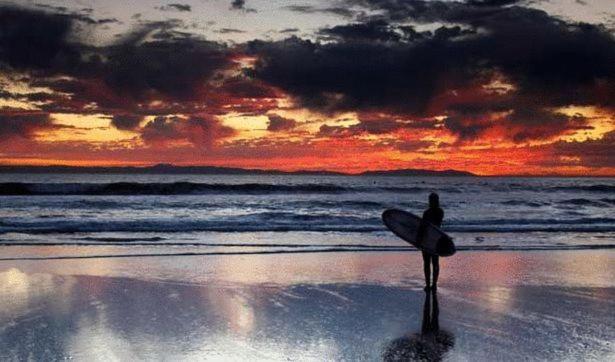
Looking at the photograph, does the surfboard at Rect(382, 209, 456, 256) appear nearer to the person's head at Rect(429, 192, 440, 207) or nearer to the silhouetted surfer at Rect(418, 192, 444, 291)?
the silhouetted surfer at Rect(418, 192, 444, 291)

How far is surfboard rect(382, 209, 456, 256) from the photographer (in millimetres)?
10953

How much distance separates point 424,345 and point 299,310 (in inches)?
96.8

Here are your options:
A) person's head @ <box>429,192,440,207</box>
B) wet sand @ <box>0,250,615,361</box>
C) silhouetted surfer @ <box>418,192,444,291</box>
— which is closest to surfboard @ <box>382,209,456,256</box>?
silhouetted surfer @ <box>418,192,444,291</box>

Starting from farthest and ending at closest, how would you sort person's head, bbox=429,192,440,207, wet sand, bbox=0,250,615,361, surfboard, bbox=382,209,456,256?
person's head, bbox=429,192,440,207 < surfboard, bbox=382,209,456,256 < wet sand, bbox=0,250,615,361

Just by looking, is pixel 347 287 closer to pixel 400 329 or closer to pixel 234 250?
pixel 400 329

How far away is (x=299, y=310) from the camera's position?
971 centimetres

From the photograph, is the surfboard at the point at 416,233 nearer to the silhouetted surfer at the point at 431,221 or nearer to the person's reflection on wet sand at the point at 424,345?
the silhouetted surfer at the point at 431,221

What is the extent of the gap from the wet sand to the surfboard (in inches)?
31.6

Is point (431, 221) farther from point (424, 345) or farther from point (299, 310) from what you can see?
point (424, 345)

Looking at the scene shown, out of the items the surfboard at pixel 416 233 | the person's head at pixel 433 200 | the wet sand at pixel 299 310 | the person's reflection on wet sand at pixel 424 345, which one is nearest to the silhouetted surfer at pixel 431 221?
the person's head at pixel 433 200

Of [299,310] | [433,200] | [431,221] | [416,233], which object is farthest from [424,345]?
[416,233]

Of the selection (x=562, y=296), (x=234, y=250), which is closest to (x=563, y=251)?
(x=562, y=296)

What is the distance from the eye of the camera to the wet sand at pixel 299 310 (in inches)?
294

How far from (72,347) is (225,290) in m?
4.13
